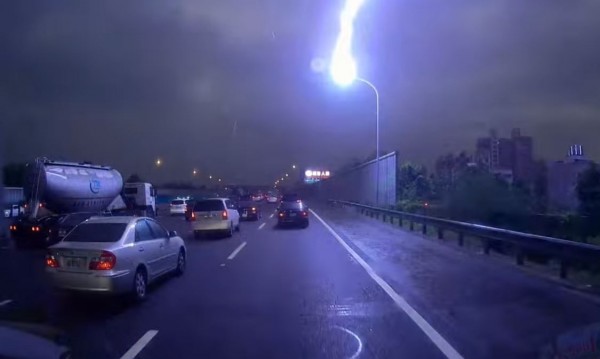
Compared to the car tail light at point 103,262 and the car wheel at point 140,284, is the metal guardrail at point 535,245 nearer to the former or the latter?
the car wheel at point 140,284

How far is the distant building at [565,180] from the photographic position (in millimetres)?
17508

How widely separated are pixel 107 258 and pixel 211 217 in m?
16.5

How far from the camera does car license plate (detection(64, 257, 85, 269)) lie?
9.60 m

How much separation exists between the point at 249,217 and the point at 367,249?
2255 centimetres

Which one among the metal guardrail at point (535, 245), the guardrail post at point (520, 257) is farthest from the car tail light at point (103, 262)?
the guardrail post at point (520, 257)

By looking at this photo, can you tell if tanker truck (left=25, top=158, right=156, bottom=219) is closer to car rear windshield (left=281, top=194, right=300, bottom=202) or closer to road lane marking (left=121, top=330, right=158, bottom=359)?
car rear windshield (left=281, top=194, right=300, bottom=202)

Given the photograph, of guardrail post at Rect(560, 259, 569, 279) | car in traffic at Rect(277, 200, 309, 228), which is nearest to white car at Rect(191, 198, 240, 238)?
car in traffic at Rect(277, 200, 309, 228)

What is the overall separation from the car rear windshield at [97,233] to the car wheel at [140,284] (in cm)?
76

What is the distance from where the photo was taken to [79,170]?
2847cm

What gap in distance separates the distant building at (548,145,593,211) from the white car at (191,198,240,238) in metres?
13.7

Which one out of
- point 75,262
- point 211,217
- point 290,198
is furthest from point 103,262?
point 290,198

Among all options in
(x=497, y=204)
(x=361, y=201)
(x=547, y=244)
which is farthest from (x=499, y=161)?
(x=361, y=201)

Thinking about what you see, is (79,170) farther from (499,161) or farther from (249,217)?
(499,161)

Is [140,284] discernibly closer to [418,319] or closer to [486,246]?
[418,319]
